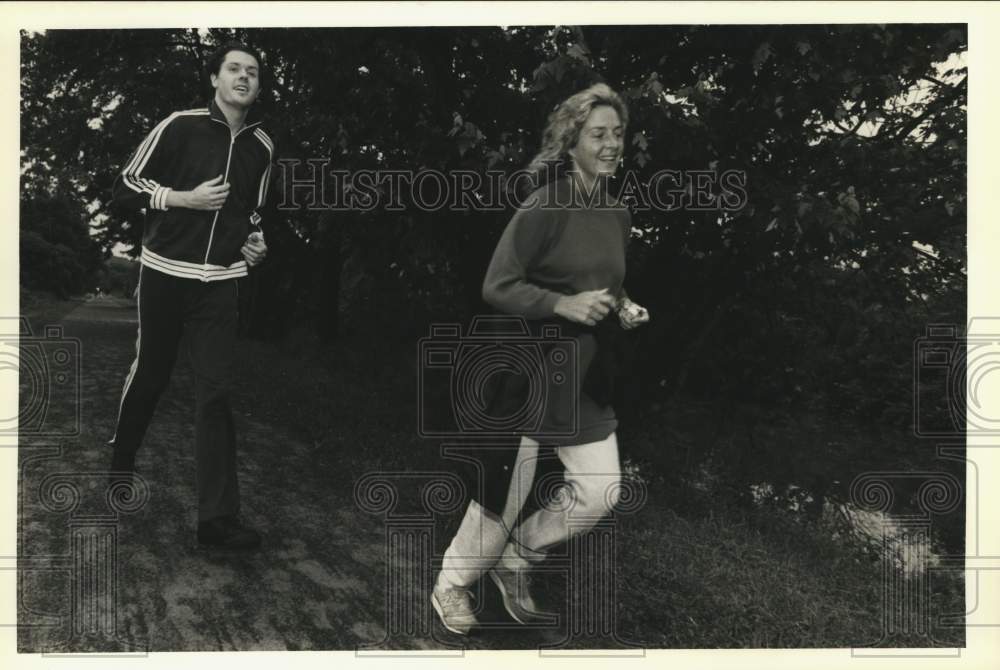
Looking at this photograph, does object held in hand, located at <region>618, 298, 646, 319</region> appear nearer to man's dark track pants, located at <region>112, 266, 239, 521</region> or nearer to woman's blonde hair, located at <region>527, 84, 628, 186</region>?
woman's blonde hair, located at <region>527, 84, 628, 186</region>

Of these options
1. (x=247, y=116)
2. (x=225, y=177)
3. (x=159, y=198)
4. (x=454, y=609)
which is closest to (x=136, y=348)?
(x=159, y=198)

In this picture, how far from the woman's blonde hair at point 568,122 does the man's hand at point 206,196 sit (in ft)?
4.75

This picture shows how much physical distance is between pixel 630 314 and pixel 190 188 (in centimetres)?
211

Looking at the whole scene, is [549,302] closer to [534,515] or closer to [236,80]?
[534,515]

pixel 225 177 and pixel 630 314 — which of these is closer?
pixel 630 314

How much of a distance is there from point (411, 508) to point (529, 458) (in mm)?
671

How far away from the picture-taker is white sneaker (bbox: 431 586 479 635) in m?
4.16

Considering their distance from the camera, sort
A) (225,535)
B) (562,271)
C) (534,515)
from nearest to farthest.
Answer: (562,271) → (534,515) → (225,535)

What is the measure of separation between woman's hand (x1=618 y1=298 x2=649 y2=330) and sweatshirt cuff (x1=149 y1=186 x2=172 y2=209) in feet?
7.06

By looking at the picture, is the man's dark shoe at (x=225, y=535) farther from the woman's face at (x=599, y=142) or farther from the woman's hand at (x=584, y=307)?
the woman's face at (x=599, y=142)

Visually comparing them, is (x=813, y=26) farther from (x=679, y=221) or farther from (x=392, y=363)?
(x=392, y=363)

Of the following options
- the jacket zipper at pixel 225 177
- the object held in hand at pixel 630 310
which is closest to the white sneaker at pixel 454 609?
the object held in hand at pixel 630 310

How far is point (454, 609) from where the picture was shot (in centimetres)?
417

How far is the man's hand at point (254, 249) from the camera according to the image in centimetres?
416
